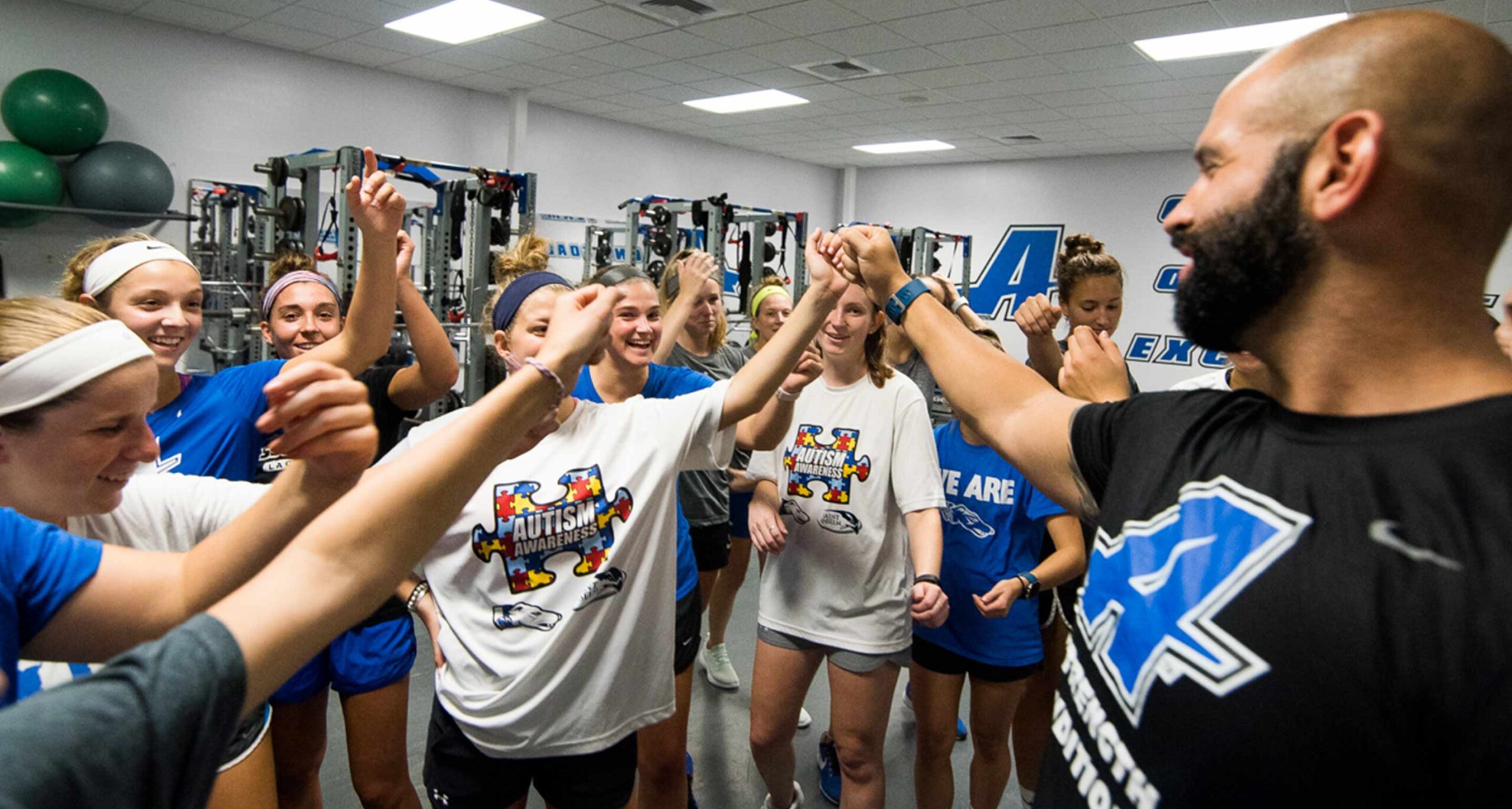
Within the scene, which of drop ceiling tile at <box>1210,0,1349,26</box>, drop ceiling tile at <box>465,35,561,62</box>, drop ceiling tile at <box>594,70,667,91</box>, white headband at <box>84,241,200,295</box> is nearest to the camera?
white headband at <box>84,241,200,295</box>

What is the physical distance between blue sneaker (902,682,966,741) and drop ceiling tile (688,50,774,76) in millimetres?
5305

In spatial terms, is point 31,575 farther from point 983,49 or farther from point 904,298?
point 983,49

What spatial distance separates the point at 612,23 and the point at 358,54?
2.75m

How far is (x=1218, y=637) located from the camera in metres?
0.75

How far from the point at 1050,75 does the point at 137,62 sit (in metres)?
7.36

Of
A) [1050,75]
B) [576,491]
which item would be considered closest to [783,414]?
[576,491]

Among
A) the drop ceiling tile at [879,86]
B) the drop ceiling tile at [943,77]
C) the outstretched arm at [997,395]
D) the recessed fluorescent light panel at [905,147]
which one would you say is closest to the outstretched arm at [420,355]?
the outstretched arm at [997,395]

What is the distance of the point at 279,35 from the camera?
689 centimetres

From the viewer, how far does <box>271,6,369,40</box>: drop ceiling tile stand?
20.5 ft

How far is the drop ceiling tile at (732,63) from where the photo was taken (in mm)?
6898

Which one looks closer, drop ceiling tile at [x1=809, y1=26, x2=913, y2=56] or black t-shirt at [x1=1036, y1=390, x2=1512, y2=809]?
black t-shirt at [x1=1036, y1=390, x2=1512, y2=809]

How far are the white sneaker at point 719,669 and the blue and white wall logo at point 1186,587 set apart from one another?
8.84 feet

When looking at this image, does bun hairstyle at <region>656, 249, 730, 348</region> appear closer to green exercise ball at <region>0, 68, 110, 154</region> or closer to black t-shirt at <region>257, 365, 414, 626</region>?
black t-shirt at <region>257, 365, 414, 626</region>

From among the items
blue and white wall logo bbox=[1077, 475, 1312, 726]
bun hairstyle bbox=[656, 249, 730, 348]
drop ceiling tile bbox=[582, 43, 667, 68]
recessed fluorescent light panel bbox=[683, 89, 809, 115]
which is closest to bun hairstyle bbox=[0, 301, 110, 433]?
blue and white wall logo bbox=[1077, 475, 1312, 726]
